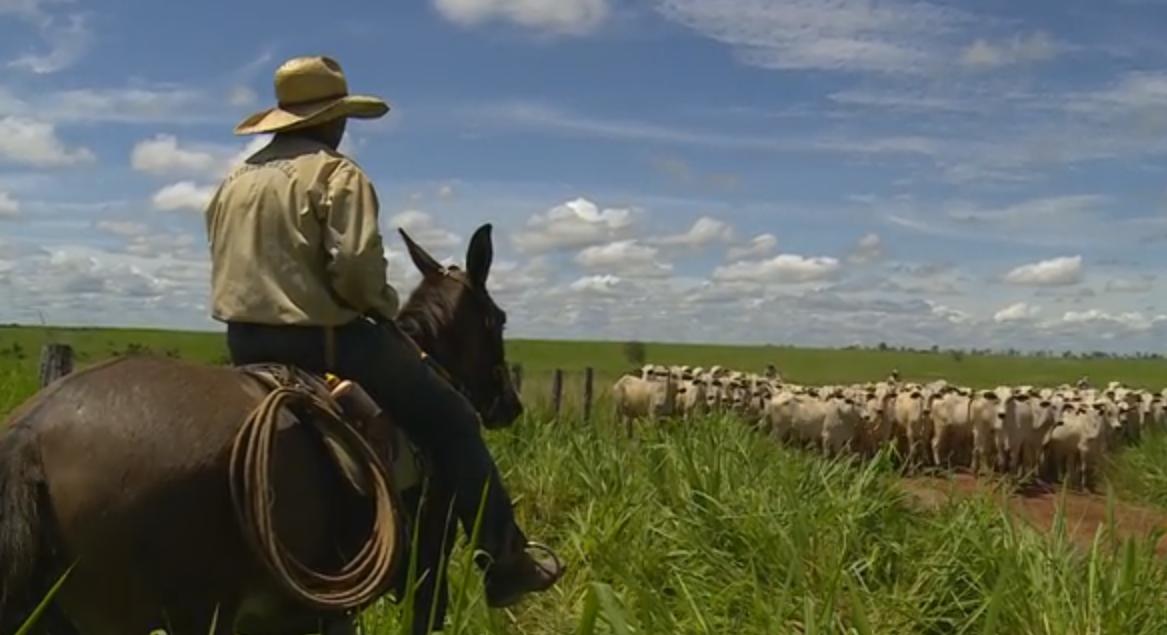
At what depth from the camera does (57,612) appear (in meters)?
3.35

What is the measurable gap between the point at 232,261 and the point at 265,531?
1.02m

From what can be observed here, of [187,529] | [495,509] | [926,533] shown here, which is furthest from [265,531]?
[926,533]

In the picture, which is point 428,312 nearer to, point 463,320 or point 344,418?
point 463,320

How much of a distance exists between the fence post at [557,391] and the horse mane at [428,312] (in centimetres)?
614

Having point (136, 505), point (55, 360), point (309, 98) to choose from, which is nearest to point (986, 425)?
point (55, 360)

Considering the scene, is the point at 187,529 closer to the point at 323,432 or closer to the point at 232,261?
the point at 323,432

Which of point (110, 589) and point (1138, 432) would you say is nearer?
point (110, 589)

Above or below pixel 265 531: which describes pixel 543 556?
below

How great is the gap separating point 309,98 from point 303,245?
61 cm

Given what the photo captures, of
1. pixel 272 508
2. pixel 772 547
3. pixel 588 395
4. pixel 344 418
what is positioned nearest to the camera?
pixel 272 508

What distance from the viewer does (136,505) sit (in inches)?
126

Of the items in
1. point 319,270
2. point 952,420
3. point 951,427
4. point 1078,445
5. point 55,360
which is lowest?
point 1078,445

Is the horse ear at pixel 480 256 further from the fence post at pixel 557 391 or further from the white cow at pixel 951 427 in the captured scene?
the white cow at pixel 951 427

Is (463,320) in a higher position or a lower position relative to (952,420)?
higher
